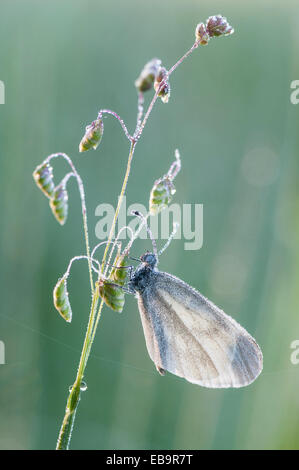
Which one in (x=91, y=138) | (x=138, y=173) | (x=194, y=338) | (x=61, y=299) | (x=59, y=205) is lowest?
(x=194, y=338)

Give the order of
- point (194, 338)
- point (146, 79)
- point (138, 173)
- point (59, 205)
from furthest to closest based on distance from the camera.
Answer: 1. point (138, 173)
2. point (194, 338)
3. point (59, 205)
4. point (146, 79)

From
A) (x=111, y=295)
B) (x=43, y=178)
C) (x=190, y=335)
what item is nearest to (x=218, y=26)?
(x=43, y=178)

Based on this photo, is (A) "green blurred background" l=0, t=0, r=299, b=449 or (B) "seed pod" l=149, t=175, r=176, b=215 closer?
(B) "seed pod" l=149, t=175, r=176, b=215

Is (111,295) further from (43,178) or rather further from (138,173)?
(138,173)

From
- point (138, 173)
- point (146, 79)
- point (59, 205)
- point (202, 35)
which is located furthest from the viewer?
point (138, 173)

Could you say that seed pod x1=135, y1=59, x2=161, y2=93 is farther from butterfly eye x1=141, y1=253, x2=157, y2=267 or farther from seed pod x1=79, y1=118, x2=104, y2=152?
butterfly eye x1=141, y1=253, x2=157, y2=267

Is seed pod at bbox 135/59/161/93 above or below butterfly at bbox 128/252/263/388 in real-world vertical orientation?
above

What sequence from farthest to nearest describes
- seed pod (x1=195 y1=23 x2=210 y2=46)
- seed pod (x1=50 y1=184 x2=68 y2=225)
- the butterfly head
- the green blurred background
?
the green blurred background
the butterfly head
seed pod (x1=195 y1=23 x2=210 y2=46)
seed pod (x1=50 y1=184 x2=68 y2=225)

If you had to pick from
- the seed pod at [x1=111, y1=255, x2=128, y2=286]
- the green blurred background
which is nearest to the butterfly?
the seed pod at [x1=111, y1=255, x2=128, y2=286]
